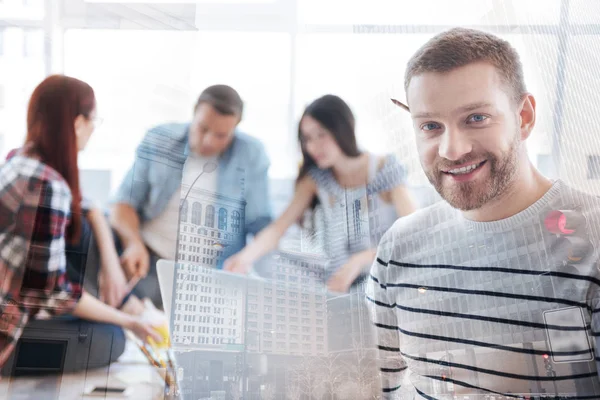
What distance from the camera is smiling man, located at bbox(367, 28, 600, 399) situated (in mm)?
1727

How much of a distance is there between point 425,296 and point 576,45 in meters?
1.36

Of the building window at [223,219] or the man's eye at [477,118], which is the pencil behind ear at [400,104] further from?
the building window at [223,219]

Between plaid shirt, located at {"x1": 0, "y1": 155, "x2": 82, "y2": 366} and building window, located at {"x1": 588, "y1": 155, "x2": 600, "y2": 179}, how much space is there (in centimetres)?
244

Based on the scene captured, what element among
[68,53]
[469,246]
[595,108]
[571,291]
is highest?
[68,53]

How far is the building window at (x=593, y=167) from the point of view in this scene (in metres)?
1.89

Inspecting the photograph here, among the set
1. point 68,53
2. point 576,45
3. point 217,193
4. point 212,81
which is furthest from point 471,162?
point 68,53

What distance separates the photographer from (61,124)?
241cm

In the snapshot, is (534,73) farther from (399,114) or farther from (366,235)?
(366,235)

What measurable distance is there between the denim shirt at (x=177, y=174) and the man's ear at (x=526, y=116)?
1.20 metres

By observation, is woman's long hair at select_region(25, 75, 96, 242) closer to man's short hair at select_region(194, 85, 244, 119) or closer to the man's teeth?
man's short hair at select_region(194, 85, 244, 119)

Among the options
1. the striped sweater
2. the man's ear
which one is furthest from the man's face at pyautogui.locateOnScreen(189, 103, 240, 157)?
the man's ear

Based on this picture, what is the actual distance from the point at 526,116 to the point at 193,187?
1610mm

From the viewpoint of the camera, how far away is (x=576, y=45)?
2.08 metres

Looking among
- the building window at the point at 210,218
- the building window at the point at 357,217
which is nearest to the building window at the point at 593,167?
the building window at the point at 357,217
